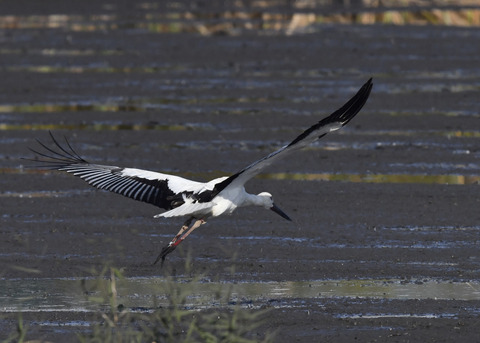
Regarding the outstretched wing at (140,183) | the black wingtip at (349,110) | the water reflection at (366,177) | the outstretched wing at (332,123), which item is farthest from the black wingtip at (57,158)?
the black wingtip at (349,110)

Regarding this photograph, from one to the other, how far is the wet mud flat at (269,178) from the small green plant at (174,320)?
15 centimetres

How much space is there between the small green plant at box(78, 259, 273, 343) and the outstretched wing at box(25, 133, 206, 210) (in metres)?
0.69

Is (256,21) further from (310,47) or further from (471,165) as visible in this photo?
(471,165)

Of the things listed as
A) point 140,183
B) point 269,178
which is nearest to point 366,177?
point 269,178

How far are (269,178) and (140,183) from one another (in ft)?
11.4

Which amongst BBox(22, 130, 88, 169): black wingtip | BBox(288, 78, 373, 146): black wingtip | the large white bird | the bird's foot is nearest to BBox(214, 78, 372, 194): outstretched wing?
BBox(288, 78, 373, 146): black wingtip

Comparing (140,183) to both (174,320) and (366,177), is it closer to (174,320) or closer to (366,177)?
(174,320)

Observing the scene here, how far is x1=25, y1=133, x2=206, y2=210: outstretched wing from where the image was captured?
390 inches

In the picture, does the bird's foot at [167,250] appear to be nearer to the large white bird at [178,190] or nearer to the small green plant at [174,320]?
the large white bird at [178,190]

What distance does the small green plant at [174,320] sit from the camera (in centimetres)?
650

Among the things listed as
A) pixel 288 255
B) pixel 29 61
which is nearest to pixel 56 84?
pixel 29 61

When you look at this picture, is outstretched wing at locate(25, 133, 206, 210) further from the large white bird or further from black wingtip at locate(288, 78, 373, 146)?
black wingtip at locate(288, 78, 373, 146)

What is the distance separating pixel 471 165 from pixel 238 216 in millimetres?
3217

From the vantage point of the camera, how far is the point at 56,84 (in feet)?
66.9
